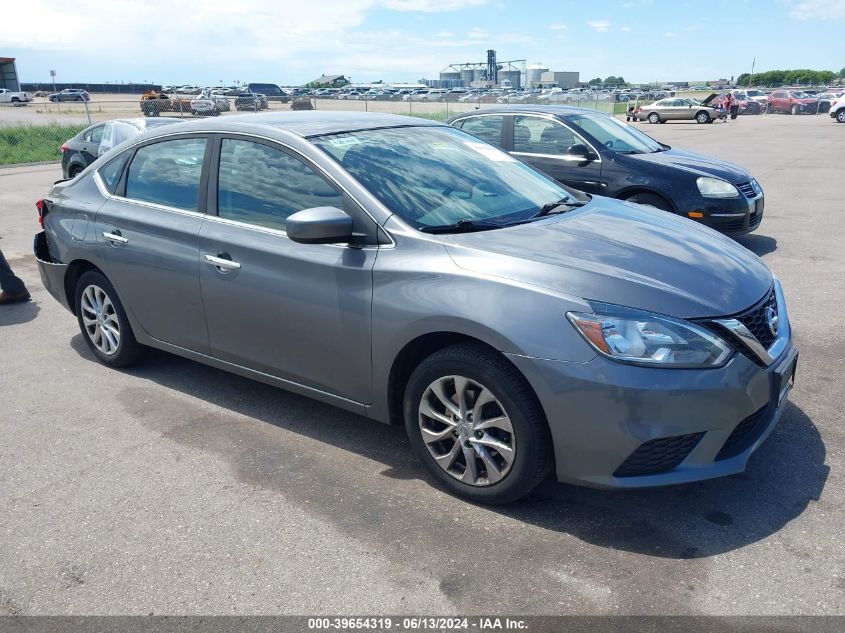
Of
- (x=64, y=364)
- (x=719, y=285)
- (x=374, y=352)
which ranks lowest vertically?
(x=64, y=364)

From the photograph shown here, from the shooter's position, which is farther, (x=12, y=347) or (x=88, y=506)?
(x=12, y=347)

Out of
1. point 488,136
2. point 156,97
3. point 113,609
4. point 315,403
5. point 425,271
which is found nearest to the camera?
point 113,609

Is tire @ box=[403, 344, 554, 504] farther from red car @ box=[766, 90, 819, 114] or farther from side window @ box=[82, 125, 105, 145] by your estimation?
red car @ box=[766, 90, 819, 114]

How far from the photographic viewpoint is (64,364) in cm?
539

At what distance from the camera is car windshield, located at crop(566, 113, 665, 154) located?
8.75 meters

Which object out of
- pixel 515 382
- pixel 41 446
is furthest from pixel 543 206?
pixel 41 446

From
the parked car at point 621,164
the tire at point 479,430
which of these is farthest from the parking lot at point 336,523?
the parked car at point 621,164

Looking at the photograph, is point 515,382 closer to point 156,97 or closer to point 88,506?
point 88,506

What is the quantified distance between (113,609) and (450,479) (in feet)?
4.91

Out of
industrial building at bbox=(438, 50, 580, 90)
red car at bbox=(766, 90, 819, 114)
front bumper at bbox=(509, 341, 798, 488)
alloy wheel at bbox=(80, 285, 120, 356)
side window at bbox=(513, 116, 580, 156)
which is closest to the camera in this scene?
front bumper at bbox=(509, 341, 798, 488)

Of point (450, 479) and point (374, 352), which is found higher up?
point (374, 352)

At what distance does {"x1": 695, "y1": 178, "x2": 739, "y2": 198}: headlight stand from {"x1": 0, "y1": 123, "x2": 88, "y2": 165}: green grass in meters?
19.8

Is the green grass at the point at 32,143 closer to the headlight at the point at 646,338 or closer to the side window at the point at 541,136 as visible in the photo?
the side window at the point at 541,136

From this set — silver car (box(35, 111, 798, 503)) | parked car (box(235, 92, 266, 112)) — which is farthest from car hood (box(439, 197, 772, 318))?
parked car (box(235, 92, 266, 112))
